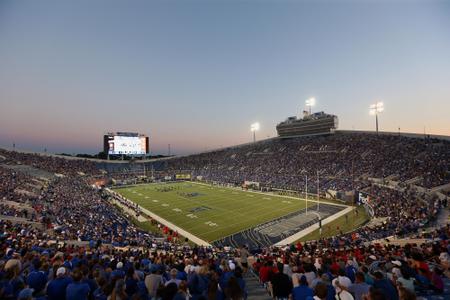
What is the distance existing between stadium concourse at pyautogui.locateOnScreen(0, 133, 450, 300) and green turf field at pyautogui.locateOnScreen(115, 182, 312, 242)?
3.82 meters

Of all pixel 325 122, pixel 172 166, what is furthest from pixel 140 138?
pixel 325 122

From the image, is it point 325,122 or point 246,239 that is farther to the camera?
point 325,122

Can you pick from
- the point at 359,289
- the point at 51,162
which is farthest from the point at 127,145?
the point at 359,289

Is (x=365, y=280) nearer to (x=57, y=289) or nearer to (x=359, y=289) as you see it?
(x=359, y=289)

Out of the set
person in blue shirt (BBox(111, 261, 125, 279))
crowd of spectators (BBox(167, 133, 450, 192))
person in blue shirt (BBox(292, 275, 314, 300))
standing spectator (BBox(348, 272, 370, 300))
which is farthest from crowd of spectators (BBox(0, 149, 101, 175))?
standing spectator (BBox(348, 272, 370, 300))

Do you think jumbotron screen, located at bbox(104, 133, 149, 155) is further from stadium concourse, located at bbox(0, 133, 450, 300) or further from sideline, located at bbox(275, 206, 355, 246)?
sideline, located at bbox(275, 206, 355, 246)

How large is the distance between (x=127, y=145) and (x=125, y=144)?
681mm

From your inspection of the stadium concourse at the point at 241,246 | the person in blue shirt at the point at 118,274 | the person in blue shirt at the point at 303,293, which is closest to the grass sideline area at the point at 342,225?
the stadium concourse at the point at 241,246

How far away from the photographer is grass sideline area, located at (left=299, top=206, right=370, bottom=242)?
23.9 m

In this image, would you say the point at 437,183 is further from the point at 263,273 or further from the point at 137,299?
the point at 137,299

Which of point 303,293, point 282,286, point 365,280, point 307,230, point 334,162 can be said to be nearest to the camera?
point 303,293

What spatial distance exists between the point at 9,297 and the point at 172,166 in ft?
288

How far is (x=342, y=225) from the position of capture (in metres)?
26.4

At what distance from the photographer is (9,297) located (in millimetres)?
4941
